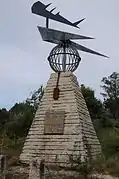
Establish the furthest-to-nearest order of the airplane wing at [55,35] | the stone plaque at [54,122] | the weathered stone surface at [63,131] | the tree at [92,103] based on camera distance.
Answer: the tree at [92,103] → the airplane wing at [55,35] → the stone plaque at [54,122] → the weathered stone surface at [63,131]

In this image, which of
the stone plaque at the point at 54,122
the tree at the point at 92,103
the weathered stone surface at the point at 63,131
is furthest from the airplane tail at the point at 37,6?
the tree at the point at 92,103

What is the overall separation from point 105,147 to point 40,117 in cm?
301

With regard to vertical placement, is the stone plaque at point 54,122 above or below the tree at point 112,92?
below

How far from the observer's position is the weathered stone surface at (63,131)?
45.4ft

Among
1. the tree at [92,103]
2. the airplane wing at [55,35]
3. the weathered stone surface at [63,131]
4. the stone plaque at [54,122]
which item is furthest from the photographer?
the tree at [92,103]

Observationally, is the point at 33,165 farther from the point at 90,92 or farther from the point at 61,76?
the point at 90,92

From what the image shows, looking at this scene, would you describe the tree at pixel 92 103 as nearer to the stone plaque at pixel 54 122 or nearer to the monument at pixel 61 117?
the monument at pixel 61 117

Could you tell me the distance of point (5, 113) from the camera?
3616 centimetres

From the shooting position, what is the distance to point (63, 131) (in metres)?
14.2

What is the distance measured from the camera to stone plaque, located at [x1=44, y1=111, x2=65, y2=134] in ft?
46.7

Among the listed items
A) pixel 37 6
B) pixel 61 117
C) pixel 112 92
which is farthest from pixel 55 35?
pixel 112 92

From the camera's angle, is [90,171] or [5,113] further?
[5,113]

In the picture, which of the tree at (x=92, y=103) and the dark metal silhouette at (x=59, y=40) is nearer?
the dark metal silhouette at (x=59, y=40)

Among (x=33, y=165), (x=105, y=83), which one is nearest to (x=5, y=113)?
(x=105, y=83)
